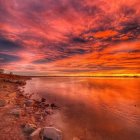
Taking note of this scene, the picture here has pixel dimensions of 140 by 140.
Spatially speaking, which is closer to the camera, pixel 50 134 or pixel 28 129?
pixel 50 134

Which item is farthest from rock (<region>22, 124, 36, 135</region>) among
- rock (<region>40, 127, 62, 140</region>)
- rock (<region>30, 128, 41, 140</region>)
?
rock (<region>40, 127, 62, 140</region>)

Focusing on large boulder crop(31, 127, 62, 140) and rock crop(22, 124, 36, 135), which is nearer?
large boulder crop(31, 127, 62, 140)

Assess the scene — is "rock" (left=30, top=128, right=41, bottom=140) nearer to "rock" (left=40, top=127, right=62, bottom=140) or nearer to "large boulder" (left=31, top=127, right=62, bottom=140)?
"large boulder" (left=31, top=127, right=62, bottom=140)

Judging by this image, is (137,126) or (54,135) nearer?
(54,135)

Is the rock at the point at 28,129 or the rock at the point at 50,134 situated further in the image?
the rock at the point at 28,129

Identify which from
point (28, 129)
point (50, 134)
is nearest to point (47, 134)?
point (50, 134)

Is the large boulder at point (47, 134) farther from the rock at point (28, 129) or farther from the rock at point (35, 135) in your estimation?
the rock at point (28, 129)

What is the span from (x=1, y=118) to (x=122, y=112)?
47.6 feet

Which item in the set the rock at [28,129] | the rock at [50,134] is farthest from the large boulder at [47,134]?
the rock at [28,129]

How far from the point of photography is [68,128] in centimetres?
1119

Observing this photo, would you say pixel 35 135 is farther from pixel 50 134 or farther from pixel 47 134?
pixel 50 134

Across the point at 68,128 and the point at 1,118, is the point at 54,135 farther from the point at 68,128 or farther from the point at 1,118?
the point at 1,118

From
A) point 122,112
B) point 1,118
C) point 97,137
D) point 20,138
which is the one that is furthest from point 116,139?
point 1,118

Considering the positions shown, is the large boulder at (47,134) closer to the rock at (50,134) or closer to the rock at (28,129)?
the rock at (50,134)
